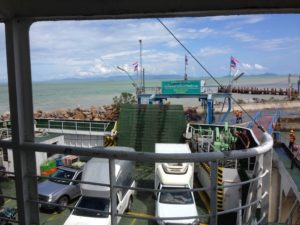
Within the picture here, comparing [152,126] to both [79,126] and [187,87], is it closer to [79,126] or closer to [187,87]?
[79,126]

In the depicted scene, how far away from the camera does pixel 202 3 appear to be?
78.0 inches

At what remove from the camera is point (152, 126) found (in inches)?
526

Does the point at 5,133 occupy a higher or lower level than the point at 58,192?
higher

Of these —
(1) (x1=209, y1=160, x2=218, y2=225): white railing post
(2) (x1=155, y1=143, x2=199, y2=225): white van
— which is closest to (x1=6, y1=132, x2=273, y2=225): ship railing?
(1) (x1=209, y1=160, x2=218, y2=225): white railing post

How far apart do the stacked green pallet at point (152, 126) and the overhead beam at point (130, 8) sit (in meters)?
11.1

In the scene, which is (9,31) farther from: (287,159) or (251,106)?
(251,106)

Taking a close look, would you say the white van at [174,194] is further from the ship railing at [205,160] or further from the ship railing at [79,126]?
the ship railing at [79,126]

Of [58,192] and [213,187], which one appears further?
[58,192]

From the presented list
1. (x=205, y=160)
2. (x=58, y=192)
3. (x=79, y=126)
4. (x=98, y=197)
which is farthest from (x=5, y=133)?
(x=205, y=160)

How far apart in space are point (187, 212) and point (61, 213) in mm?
3939

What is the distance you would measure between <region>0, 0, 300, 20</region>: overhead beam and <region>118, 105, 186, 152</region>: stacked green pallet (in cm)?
1112

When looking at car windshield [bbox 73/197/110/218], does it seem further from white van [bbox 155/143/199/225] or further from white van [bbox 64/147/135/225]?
white van [bbox 155/143/199/225]

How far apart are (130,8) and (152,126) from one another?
11356mm

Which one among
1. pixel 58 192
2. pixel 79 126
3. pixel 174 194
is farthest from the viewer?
pixel 79 126
